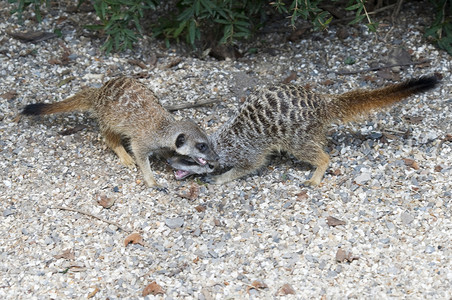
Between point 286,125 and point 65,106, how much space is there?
4.76 ft

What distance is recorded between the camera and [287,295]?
278 cm

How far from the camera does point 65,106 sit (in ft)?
12.5

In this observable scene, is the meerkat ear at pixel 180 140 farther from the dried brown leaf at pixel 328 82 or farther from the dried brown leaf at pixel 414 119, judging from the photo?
the dried brown leaf at pixel 414 119

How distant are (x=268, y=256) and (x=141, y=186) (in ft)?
3.21

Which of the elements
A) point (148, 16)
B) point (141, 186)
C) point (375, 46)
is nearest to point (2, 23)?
point (148, 16)

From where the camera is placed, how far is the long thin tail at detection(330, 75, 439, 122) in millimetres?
3336

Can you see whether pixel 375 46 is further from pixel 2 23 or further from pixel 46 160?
pixel 2 23

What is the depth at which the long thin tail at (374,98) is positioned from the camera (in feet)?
10.9

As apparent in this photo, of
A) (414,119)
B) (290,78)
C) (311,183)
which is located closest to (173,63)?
(290,78)

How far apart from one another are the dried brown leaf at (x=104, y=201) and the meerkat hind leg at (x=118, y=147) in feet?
1.22

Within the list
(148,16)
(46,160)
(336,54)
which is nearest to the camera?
(46,160)

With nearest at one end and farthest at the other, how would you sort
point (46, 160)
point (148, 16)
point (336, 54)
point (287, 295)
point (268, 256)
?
point (287, 295)
point (268, 256)
point (46, 160)
point (336, 54)
point (148, 16)

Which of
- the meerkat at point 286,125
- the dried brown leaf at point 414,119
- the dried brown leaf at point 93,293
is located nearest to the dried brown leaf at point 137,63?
the meerkat at point 286,125

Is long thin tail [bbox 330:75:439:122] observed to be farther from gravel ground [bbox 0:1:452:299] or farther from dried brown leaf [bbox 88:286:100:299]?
dried brown leaf [bbox 88:286:100:299]
